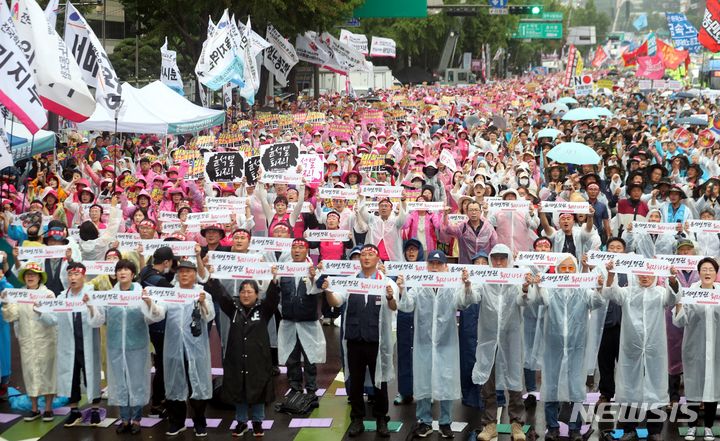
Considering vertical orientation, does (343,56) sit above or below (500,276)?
above

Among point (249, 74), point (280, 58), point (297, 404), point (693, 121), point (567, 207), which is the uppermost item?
point (280, 58)

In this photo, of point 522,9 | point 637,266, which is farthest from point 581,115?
point 637,266

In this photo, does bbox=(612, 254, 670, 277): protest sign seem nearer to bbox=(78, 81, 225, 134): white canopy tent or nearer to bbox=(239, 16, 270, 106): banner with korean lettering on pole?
bbox=(239, 16, 270, 106): banner with korean lettering on pole

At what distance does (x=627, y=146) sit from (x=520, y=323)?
1407 cm

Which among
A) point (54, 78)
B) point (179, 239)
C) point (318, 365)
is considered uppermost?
point (54, 78)

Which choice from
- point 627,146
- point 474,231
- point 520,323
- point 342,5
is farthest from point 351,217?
point 342,5

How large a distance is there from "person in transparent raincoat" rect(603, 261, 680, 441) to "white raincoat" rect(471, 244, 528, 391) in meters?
0.85

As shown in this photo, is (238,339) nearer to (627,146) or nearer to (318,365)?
(318,365)

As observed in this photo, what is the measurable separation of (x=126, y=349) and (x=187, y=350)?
1.86 feet

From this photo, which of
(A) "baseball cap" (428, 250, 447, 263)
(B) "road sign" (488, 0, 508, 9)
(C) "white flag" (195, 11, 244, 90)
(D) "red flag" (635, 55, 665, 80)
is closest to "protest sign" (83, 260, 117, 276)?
(A) "baseball cap" (428, 250, 447, 263)

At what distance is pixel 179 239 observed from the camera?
11312mm

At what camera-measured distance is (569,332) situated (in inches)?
372

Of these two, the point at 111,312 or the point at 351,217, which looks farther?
the point at 351,217

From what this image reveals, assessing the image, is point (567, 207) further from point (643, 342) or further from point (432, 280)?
point (432, 280)
